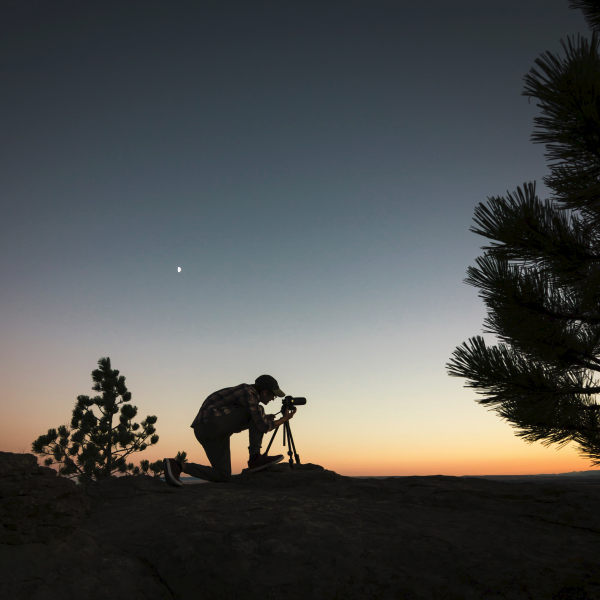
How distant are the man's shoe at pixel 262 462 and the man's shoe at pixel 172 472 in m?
0.91

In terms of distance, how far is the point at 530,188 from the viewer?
5.50 metres

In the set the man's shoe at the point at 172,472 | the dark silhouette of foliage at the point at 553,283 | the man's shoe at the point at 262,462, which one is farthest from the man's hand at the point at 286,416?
the dark silhouette of foliage at the point at 553,283

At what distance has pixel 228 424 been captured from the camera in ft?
17.5

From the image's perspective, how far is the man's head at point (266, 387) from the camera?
221 inches

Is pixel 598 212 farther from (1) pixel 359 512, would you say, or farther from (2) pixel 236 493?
(2) pixel 236 493

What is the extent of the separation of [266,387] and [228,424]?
2.22ft

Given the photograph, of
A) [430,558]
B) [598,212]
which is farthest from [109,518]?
[598,212]

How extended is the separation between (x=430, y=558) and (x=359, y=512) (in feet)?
2.90

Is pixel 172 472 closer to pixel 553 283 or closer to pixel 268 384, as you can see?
pixel 268 384

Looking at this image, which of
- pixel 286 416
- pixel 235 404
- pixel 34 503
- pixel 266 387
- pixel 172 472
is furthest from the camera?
pixel 286 416

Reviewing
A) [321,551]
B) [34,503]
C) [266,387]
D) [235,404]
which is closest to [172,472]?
[235,404]

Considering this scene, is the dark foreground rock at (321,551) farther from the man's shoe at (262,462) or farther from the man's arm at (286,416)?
the man's arm at (286,416)

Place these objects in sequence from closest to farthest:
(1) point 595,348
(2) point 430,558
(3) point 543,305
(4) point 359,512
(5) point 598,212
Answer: (2) point 430,558, (4) point 359,512, (5) point 598,212, (3) point 543,305, (1) point 595,348

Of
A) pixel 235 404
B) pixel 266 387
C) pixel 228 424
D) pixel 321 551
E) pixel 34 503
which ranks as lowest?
pixel 321 551
